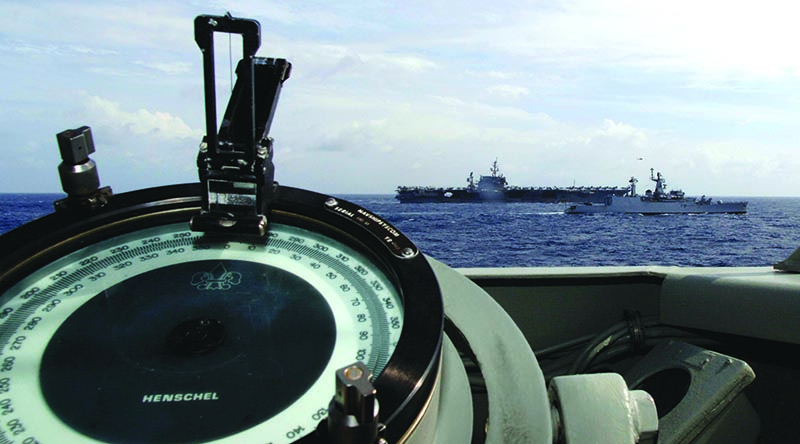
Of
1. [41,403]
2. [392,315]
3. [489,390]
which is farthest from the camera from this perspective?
[489,390]

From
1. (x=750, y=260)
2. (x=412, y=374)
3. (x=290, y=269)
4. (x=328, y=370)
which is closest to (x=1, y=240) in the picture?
(x=290, y=269)

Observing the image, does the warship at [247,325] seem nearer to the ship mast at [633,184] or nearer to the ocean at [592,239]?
the ocean at [592,239]

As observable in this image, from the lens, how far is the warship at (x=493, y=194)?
73812 millimetres

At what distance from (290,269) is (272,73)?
1.14ft

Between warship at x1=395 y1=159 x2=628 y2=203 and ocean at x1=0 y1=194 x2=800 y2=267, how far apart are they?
10987 millimetres

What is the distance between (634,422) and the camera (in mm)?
1085

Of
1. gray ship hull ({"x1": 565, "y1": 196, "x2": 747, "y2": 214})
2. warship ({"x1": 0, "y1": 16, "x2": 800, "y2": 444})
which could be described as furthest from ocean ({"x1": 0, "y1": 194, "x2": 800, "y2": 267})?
warship ({"x1": 0, "y1": 16, "x2": 800, "y2": 444})

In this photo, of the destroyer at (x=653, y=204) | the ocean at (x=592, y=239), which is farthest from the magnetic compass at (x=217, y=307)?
the destroyer at (x=653, y=204)

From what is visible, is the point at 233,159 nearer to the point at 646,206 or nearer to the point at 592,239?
the point at 592,239

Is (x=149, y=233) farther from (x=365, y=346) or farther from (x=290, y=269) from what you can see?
(x=365, y=346)

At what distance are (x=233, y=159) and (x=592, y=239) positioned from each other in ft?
137

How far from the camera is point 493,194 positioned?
74375 mm

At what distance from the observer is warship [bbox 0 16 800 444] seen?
2.54 feet

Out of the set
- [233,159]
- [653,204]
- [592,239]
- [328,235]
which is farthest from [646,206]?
[233,159]
